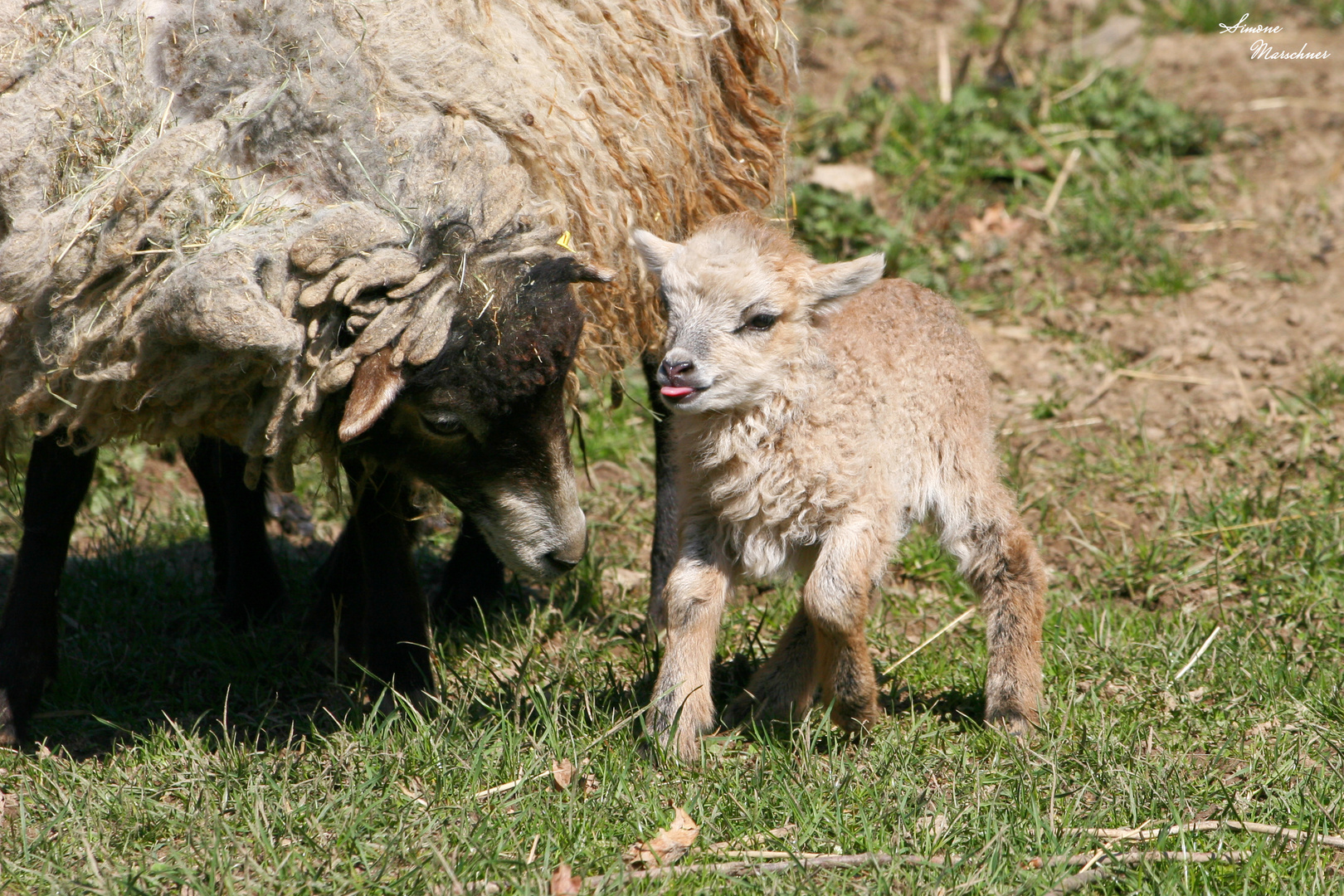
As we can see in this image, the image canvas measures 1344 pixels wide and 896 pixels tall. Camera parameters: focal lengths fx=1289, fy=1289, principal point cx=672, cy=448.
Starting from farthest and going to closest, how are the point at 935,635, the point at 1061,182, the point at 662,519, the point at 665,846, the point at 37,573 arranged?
the point at 1061,182 < the point at 662,519 < the point at 935,635 < the point at 37,573 < the point at 665,846

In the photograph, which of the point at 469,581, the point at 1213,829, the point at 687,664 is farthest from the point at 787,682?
the point at 469,581

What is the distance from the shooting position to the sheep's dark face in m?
3.29

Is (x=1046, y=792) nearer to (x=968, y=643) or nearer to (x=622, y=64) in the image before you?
(x=968, y=643)

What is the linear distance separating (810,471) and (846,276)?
0.52 meters

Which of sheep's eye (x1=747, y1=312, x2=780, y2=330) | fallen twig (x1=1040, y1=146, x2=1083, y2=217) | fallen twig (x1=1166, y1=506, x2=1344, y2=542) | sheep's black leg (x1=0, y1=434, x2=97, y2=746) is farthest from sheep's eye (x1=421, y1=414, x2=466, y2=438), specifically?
fallen twig (x1=1040, y1=146, x2=1083, y2=217)

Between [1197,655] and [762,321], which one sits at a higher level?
[762,321]

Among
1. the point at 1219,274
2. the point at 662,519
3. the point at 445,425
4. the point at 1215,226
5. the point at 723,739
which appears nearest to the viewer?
the point at 445,425

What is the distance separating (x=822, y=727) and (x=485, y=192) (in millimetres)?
1702

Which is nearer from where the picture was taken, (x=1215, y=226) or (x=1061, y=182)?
(x=1215, y=226)

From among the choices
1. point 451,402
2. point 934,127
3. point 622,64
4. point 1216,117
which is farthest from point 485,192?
point 1216,117

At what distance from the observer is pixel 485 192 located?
341cm

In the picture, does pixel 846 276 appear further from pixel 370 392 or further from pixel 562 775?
pixel 562 775

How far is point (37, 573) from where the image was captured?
3955 mm
